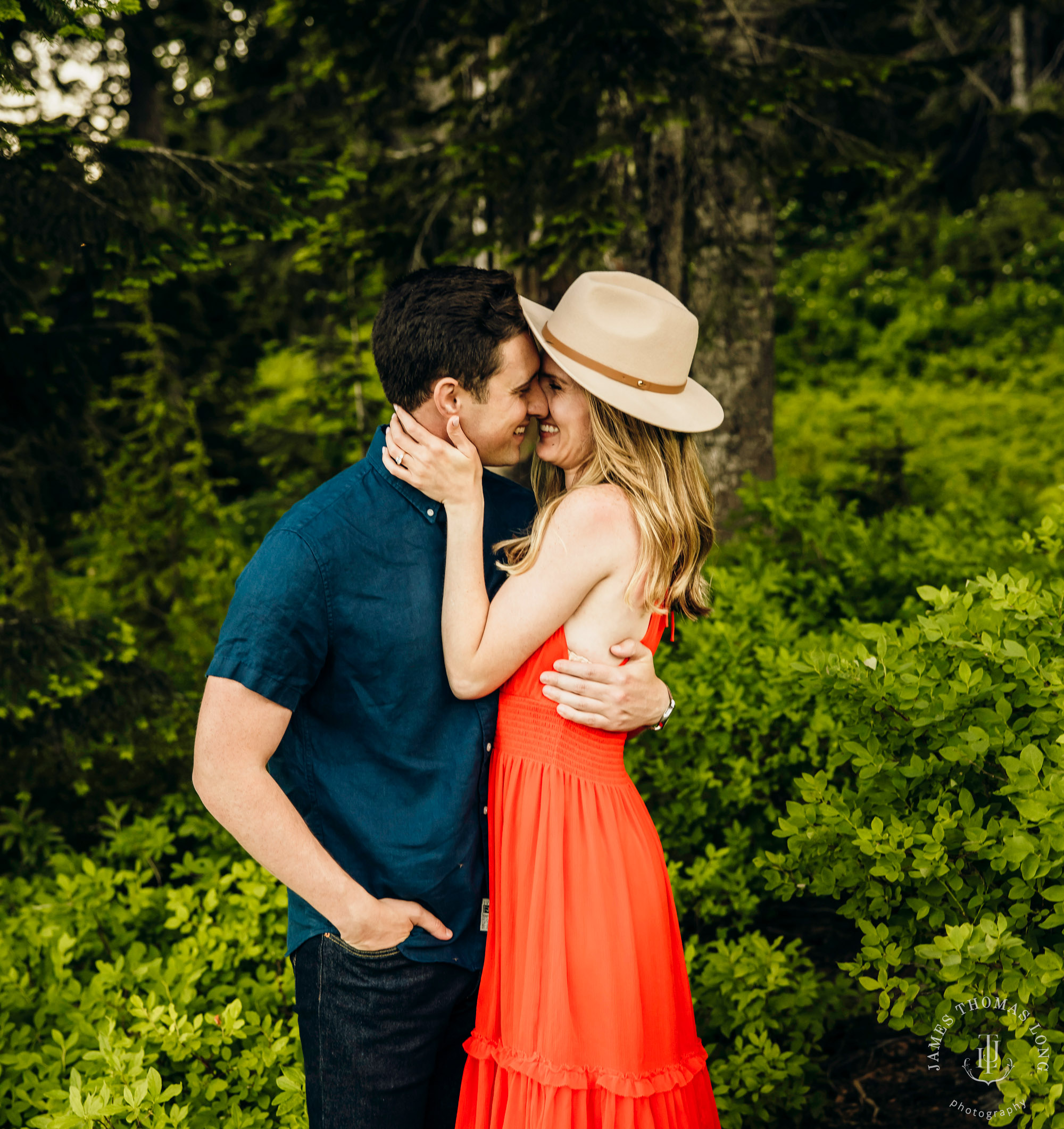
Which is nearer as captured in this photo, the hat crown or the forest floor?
the hat crown

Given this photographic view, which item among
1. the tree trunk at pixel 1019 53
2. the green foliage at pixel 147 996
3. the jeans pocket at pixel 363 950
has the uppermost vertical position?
the tree trunk at pixel 1019 53

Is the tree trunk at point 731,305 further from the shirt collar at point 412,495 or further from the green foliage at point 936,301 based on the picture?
the green foliage at point 936,301

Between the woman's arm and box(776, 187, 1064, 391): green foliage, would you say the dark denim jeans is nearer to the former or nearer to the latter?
the woman's arm

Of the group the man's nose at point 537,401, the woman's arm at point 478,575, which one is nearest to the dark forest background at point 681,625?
the woman's arm at point 478,575

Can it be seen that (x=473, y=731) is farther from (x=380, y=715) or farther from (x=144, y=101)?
(x=144, y=101)

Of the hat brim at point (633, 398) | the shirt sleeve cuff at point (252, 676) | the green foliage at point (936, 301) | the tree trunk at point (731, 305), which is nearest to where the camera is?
the shirt sleeve cuff at point (252, 676)

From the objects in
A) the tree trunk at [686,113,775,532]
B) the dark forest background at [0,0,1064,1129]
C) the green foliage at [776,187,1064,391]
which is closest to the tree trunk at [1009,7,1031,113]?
the green foliage at [776,187,1064,391]

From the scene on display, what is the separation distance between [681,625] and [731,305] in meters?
2.10

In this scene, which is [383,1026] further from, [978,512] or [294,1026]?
[978,512]

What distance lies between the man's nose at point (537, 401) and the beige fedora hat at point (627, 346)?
112 mm

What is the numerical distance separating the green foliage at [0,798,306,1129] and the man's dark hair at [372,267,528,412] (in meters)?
1.71

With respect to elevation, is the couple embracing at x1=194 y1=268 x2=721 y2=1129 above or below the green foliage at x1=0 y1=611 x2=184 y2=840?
above

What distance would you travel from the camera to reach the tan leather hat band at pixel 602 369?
2.09 meters

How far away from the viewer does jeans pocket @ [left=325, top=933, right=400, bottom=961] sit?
74.1 inches
